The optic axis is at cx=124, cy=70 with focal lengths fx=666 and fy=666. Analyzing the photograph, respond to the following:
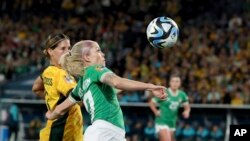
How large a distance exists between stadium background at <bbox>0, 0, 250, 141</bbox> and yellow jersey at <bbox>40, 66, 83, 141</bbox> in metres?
7.69

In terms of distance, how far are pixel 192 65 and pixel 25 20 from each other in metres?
8.97

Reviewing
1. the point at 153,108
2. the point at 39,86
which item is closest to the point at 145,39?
the point at 153,108

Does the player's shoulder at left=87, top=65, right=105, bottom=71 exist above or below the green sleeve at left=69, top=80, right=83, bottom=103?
above

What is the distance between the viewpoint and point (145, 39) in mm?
23594

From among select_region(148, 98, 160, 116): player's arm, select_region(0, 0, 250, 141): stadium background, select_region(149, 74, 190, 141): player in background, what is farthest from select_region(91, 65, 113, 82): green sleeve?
select_region(0, 0, 250, 141): stadium background

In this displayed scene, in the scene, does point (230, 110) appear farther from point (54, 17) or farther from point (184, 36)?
point (54, 17)

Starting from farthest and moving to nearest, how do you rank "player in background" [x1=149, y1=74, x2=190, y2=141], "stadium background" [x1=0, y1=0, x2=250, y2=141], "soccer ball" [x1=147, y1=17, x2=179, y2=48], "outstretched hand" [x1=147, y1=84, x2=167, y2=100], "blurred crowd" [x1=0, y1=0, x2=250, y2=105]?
1. "blurred crowd" [x1=0, y1=0, x2=250, y2=105]
2. "stadium background" [x1=0, y1=0, x2=250, y2=141]
3. "player in background" [x1=149, y1=74, x2=190, y2=141]
4. "soccer ball" [x1=147, y1=17, x2=179, y2=48]
5. "outstretched hand" [x1=147, y1=84, x2=167, y2=100]

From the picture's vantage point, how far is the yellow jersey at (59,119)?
7309 mm

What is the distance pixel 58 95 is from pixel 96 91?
129 centimetres

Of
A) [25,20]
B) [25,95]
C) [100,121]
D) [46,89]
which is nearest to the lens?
[100,121]

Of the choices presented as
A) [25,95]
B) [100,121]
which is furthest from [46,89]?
[25,95]

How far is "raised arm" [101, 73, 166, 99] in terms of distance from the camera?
563 centimetres

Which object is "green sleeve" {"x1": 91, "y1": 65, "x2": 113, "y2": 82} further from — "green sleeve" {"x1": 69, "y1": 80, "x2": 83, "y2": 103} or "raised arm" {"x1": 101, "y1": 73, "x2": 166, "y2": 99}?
"green sleeve" {"x1": 69, "y1": 80, "x2": 83, "y2": 103}

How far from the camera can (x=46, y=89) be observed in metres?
7.48
